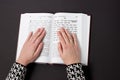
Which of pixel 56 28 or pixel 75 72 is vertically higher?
pixel 56 28

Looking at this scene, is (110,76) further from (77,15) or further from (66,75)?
(77,15)

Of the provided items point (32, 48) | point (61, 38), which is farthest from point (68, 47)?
point (32, 48)

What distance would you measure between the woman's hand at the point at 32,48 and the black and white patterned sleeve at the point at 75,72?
162mm

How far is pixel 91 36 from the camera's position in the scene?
109 cm

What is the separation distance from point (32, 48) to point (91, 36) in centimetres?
25

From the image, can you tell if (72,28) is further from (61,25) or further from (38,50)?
(38,50)

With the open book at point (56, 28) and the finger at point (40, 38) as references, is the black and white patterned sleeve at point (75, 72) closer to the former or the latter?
the open book at point (56, 28)

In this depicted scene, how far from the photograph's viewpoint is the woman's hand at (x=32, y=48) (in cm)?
108

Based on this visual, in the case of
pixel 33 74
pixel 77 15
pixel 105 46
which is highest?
pixel 77 15

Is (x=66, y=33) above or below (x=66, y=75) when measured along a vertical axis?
above

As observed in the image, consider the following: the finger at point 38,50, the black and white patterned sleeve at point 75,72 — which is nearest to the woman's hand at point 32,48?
the finger at point 38,50

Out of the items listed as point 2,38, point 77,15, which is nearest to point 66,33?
point 77,15

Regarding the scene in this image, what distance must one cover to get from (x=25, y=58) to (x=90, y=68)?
0.89 ft

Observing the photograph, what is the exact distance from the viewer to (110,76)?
106 cm
